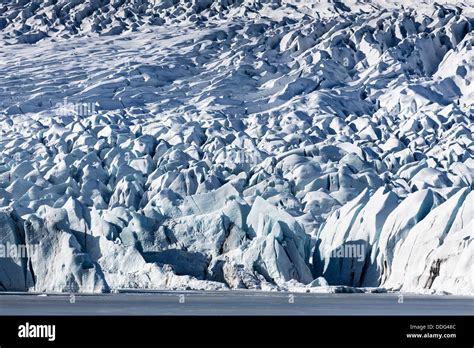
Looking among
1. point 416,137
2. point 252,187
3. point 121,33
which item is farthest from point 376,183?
point 121,33

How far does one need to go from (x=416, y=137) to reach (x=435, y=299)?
1296 inches

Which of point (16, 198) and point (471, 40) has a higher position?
point (471, 40)

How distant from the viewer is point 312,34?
80250 mm

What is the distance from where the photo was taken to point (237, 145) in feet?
184

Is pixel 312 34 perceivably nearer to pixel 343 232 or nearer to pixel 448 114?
pixel 448 114

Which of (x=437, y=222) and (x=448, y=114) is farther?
(x=448, y=114)

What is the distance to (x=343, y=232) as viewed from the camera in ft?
112

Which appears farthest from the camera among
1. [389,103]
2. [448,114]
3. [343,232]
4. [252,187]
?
[389,103]

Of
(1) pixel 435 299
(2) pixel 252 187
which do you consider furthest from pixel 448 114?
(1) pixel 435 299

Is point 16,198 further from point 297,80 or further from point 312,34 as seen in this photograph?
point 312,34

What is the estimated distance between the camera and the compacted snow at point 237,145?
31.8 m

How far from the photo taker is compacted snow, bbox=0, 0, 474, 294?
31750mm

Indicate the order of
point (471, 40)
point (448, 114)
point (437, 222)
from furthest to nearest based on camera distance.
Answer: point (471, 40), point (448, 114), point (437, 222)
